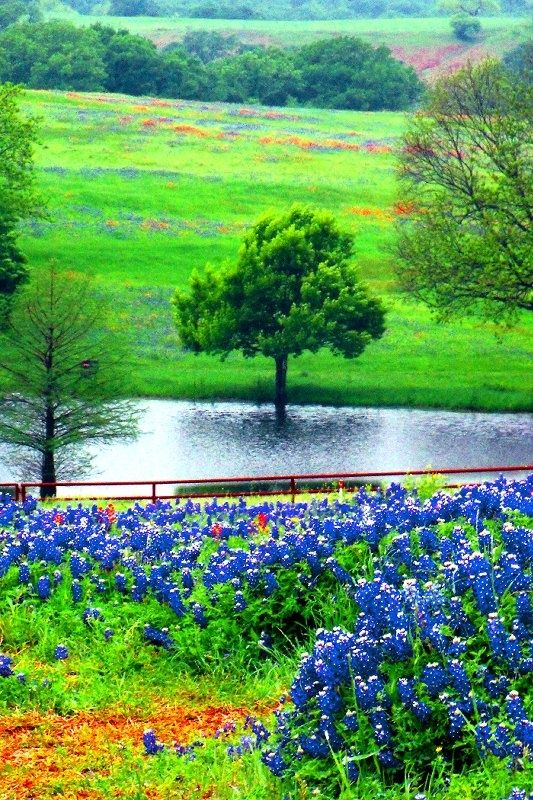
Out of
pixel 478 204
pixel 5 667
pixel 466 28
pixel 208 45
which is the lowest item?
pixel 5 667

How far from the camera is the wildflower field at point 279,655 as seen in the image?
1051 cm

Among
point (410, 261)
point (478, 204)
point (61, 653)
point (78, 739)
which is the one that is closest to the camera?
point (78, 739)

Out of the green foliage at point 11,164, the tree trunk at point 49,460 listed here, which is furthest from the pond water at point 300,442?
the green foliage at point 11,164

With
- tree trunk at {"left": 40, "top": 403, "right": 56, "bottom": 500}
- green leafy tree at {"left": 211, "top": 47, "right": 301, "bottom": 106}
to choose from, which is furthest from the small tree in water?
green leafy tree at {"left": 211, "top": 47, "right": 301, "bottom": 106}

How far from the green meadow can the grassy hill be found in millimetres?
62468

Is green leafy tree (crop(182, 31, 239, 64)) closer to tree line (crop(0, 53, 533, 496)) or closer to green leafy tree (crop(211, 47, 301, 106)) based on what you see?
green leafy tree (crop(211, 47, 301, 106))

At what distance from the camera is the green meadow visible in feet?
197

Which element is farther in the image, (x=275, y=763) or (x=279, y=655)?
(x=279, y=655)

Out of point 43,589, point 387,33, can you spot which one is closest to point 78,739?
point 43,589

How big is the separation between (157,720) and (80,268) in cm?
6046

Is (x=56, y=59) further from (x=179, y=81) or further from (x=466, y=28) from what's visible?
(x=466, y=28)

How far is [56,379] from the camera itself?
144ft

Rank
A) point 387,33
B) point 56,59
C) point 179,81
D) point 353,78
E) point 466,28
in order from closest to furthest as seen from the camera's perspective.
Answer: point 56,59, point 179,81, point 353,78, point 466,28, point 387,33

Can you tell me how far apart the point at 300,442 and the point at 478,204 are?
1326 cm
